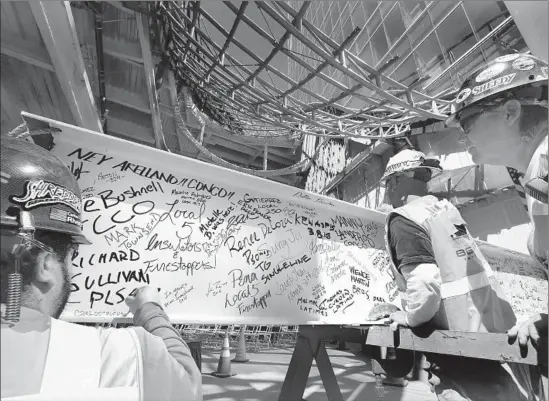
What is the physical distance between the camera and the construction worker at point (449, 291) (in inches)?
79.4

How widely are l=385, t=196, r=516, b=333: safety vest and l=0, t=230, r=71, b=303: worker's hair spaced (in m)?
2.03

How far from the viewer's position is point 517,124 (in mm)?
1499

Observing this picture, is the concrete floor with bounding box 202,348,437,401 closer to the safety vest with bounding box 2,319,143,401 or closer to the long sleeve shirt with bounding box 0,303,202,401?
the long sleeve shirt with bounding box 0,303,202,401

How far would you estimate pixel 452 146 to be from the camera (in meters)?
8.95

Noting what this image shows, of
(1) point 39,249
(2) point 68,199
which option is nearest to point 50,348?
(1) point 39,249

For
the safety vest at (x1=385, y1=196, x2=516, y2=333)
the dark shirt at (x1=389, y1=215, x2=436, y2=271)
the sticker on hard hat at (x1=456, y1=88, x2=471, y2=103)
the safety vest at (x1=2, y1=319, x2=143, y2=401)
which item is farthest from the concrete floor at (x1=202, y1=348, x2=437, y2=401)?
the sticker on hard hat at (x1=456, y1=88, x2=471, y2=103)

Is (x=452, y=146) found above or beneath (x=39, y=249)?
above

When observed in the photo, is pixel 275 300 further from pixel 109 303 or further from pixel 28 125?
pixel 28 125

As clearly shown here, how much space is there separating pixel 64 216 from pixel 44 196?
0.31ft

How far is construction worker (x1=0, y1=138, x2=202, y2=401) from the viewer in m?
0.73

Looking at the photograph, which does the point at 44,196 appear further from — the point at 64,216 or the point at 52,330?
the point at 52,330

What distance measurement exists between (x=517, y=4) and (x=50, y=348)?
1424mm

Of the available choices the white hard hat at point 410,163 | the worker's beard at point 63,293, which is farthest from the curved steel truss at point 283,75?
the worker's beard at point 63,293

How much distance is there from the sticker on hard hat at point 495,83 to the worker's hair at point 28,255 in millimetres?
1962
